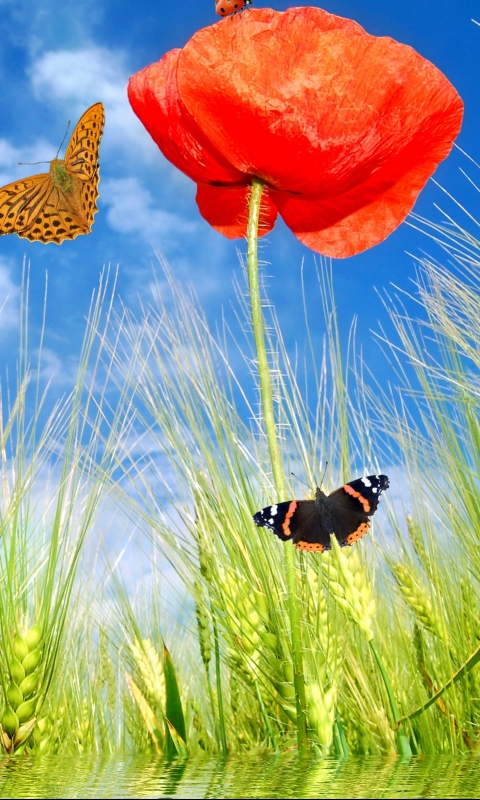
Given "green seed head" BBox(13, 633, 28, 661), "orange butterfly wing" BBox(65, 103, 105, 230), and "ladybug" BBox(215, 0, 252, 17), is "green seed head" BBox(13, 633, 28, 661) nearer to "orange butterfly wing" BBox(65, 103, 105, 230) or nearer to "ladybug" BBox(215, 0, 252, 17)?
"ladybug" BBox(215, 0, 252, 17)

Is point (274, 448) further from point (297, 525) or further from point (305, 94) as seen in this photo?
point (305, 94)


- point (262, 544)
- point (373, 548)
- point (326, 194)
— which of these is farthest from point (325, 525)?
point (326, 194)

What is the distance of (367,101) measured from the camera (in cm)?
81

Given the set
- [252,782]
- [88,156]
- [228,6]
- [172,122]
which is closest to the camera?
[252,782]

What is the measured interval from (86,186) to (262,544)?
1.28m

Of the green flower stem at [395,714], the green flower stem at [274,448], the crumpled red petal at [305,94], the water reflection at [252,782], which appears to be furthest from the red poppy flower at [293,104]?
the water reflection at [252,782]

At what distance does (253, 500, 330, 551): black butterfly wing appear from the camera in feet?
2.15

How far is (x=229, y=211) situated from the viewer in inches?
42.7

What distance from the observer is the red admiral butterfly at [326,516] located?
0.66 m

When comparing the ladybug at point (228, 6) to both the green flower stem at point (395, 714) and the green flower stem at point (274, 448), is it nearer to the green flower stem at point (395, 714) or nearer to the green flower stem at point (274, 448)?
the green flower stem at point (274, 448)

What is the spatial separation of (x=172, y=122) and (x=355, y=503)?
20.8 inches

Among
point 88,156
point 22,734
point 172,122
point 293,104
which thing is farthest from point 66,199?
point 22,734

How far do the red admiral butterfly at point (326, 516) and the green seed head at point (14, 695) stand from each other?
28 centimetres

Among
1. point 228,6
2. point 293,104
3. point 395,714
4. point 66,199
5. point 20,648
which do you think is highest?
point 66,199
